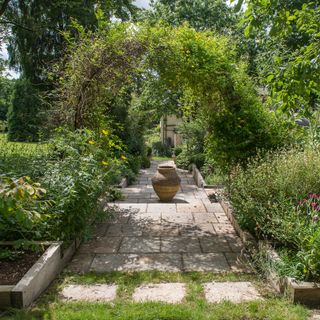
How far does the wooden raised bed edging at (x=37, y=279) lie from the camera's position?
276 cm

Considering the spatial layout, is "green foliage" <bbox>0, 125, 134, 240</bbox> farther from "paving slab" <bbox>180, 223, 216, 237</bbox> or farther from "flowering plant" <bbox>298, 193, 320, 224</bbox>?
"flowering plant" <bbox>298, 193, 320, 224</bbox>

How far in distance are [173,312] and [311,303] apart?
1.18 meters

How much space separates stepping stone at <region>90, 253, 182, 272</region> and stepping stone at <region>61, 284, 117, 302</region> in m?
0.42

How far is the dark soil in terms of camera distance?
3.05 metres

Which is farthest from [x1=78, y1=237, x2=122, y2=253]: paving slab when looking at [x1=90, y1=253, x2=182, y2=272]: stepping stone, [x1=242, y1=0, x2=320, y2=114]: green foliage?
[x1=242, y1=0, x2=320, y2=114]: green foliage

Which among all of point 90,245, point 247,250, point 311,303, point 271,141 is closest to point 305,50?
point 271,141

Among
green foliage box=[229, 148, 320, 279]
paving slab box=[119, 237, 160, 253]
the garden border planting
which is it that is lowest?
paving slab box=[119, 237, 160, 253]

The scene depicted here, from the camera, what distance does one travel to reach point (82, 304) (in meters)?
2.88

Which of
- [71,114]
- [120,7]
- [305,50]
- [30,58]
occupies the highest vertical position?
[120,7]

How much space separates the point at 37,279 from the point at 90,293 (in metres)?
0.49

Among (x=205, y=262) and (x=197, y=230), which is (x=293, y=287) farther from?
(x=197, y=230)

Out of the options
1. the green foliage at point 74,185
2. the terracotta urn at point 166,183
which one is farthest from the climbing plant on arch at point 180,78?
the terracotta urn at point 166,183

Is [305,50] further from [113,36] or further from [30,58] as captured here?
[30,58]

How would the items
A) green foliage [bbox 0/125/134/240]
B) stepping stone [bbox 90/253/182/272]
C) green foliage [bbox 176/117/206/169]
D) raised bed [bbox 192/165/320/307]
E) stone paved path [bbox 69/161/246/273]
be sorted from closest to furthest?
1. raised bed [bbox 192/165/320/307]
2. green foliage [bbox 0/125/134/240]
3. stepping stone [bbox 90/253/182/272]
4. stone paved path [bbox 69/161/246/273]
5. green foliage [bbox 176/117/206/169]
